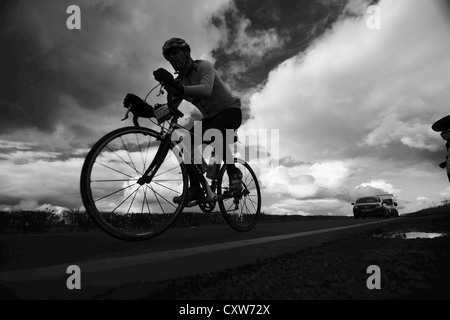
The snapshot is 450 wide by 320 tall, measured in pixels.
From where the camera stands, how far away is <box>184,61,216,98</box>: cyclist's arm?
144 inches

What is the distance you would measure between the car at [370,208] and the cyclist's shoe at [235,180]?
898 inches

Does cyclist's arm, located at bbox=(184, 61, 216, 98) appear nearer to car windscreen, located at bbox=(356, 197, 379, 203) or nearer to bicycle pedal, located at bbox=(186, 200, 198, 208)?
bicycle pedal, located at bbox=(186, 200, 198, 208)

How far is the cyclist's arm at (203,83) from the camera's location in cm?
367

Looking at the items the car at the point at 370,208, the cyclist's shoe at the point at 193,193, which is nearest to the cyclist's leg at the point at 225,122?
the cyclist's shoe at the point at 193,193

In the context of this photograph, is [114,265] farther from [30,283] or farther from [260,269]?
[260,269]

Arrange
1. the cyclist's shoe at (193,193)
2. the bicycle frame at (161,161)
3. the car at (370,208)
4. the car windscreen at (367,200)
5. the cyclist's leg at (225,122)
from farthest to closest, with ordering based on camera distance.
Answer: the car windscreen at (367,200) → the car at (370,208) → the cyclist's leg at (225,122) → the cyclist's shoe at (193,193) → the bicycle frame at (161,161)

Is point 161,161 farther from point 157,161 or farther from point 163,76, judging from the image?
point 163,76

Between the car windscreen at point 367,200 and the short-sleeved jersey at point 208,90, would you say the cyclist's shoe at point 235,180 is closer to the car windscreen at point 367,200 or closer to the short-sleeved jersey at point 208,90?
the short-sleeved jersey at point 208,90

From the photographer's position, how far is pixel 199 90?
3764 millimetres

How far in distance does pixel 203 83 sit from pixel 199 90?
0.67ft

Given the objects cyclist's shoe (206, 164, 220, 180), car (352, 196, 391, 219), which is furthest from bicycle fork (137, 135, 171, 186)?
car (352, 196, 391, 219)

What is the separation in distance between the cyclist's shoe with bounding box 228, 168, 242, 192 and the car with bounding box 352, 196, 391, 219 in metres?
22.8
